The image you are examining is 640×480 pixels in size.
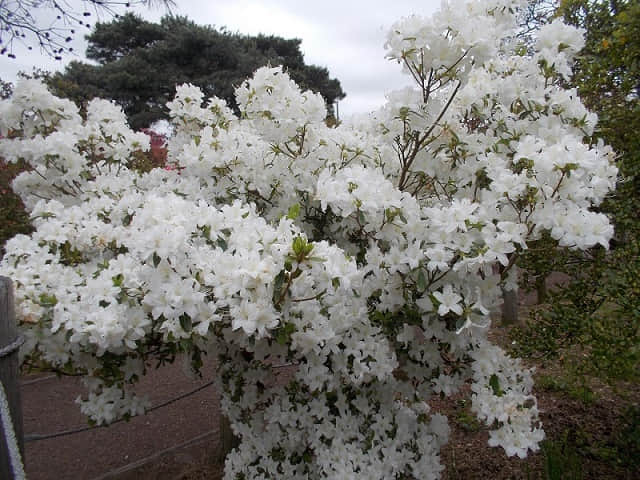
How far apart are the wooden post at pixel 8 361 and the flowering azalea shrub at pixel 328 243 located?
164mm

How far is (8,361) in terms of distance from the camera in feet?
4.00

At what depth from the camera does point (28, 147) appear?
6.91 ft

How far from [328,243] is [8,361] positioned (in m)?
0.98

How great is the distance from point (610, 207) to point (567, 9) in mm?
1148

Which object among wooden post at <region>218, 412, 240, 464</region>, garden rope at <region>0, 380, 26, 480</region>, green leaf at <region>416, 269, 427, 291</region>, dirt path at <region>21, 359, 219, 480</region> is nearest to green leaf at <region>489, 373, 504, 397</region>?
green leaf at <region>416, 269, 427, 291</region>

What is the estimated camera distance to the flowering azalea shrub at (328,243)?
132cm

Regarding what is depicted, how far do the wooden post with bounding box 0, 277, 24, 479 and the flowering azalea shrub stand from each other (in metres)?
0.16

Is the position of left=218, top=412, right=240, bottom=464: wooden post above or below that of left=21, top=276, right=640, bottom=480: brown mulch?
above

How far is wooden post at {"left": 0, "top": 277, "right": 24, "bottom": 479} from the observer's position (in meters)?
1.17

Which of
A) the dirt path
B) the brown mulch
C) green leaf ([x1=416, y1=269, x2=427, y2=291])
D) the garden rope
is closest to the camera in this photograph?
the garden rope

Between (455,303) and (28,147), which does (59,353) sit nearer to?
(28,147)

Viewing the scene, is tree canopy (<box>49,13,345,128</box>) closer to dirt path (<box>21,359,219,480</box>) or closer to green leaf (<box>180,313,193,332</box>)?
dirt path (<box>21,359,219,480</box>)

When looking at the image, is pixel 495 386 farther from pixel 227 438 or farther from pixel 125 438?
pixel 125 438

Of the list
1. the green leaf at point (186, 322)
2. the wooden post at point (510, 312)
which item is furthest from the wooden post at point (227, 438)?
the wooden post at point (510, 312)
